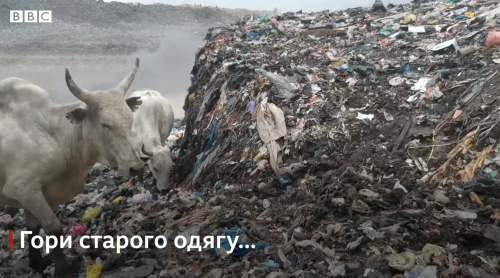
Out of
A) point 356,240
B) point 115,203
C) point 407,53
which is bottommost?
point 115,203

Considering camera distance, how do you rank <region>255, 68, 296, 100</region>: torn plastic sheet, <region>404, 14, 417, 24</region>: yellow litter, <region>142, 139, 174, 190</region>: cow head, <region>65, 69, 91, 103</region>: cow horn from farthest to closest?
1. <region>404, 14, 417, 24</region>: yellow litter
2. <region>255, 68, 296, 100</region>: torn plastic sheet
3. <region>142, 139, 174, 190</region>: cow head
4. <region>65, 69, 91, 103</region>: cow horn

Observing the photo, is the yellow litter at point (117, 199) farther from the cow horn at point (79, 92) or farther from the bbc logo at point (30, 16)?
the bbc logo at point (30, 16)

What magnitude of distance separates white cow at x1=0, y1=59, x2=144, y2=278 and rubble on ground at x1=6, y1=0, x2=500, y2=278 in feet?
2.11

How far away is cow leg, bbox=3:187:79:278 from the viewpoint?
3.44 metres

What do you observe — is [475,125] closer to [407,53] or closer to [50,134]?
[407,53]

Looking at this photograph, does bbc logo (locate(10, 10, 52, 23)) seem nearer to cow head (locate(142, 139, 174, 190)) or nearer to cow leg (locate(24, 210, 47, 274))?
cow head (locate(142, 139, 174, 190))

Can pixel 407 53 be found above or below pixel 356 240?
above

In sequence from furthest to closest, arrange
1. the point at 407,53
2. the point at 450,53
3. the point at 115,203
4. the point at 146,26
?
the point at 146,26
the point at 407,53
the point at 450,53
the point at 115,203

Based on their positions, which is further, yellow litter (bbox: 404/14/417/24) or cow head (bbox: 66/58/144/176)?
yellow litter (bbox: 404/14/417/24)

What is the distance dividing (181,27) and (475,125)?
79.5 feet

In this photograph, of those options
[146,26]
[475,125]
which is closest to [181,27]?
[146,26]

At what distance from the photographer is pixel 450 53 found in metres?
7.07

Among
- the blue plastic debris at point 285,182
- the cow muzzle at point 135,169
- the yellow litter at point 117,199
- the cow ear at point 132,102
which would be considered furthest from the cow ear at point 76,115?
the yellow litter at point 117,199

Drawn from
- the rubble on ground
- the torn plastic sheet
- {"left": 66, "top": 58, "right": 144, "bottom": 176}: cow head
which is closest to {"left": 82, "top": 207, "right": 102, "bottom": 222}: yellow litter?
the rubble on ground
